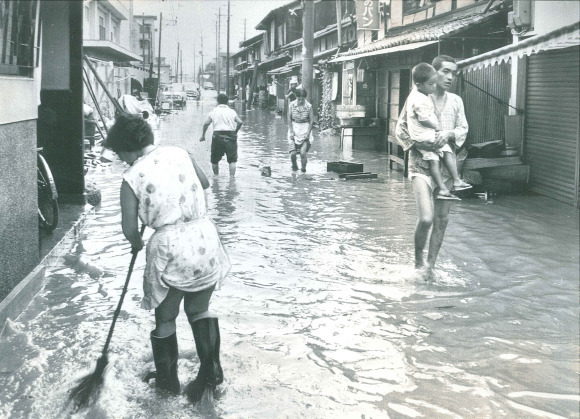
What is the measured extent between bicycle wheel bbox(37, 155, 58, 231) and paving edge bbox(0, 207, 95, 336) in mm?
238

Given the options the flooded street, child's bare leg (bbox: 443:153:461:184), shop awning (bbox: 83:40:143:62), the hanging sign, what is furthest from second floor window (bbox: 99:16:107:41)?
child's bare leg (bbox: 443:153:461:184)

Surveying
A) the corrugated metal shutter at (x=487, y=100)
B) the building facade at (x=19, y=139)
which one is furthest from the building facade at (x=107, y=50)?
the building facade at (x=19, y=139)

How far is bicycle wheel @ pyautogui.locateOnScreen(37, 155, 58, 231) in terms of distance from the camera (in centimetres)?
777

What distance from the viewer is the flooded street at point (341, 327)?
3922mm

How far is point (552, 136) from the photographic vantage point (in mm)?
10820

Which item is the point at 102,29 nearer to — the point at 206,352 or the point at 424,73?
the point at 424,73

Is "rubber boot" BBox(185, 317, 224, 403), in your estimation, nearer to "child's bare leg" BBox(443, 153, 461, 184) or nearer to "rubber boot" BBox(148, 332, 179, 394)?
"rubber boot" BBox(148, 332, 179, 394)

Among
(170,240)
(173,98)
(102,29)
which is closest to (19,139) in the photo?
(170,240)

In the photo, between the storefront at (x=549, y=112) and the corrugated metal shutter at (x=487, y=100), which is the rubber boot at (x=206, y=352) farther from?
the corrugated metal shutter at (x=487, y=100)

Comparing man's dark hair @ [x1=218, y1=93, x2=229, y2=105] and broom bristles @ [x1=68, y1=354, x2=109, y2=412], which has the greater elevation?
man's dark hair @ [x1=218, y1=93, x2=229, y2=105]

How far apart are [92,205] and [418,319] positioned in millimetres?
6321

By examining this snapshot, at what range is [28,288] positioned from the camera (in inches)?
227

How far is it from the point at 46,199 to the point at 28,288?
236 cm

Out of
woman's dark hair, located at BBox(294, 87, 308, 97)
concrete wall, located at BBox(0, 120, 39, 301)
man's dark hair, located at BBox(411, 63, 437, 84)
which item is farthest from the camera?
woman's dark hair, located at BBox(294, 87, 308, 97)
